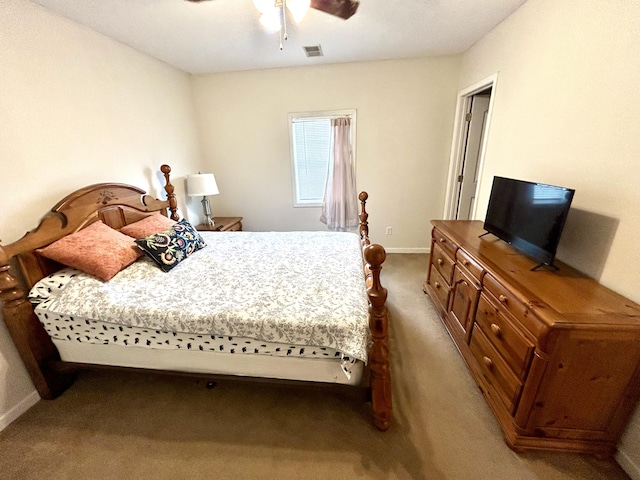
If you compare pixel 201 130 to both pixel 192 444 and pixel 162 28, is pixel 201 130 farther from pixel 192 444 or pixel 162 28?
pixel 192 444

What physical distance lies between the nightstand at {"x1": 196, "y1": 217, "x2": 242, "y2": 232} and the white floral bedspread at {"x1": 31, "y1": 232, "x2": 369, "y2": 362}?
4.04 ft

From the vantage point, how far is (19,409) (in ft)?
5.50

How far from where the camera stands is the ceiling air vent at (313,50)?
2742 mm

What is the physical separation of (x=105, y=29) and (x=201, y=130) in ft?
5.08

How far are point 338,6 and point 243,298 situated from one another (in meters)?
1.99

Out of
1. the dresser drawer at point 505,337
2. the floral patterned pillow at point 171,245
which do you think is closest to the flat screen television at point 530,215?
the dresser drawer at point 505,337

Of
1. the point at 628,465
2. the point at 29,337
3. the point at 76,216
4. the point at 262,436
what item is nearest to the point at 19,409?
the point at 29,337

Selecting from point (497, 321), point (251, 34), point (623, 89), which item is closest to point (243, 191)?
point (251, 34)

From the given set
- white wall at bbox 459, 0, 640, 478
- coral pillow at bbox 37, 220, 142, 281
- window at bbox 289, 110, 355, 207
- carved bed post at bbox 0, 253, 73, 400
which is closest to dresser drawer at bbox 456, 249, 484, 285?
white wall at bbox 459, 0, 640, 478

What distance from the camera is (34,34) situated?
1.79 metres

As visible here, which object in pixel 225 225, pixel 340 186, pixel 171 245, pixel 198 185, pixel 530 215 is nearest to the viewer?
pixel 530 215

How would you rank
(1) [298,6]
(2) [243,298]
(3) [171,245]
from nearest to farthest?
(1) [298,6] < (2) [243,298] < (3) [171,245]

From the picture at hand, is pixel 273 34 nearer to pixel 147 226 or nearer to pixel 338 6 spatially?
pixel 338 6

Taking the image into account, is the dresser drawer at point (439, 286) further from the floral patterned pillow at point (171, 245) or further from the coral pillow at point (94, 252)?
the coral pillow at point (94, 252)
